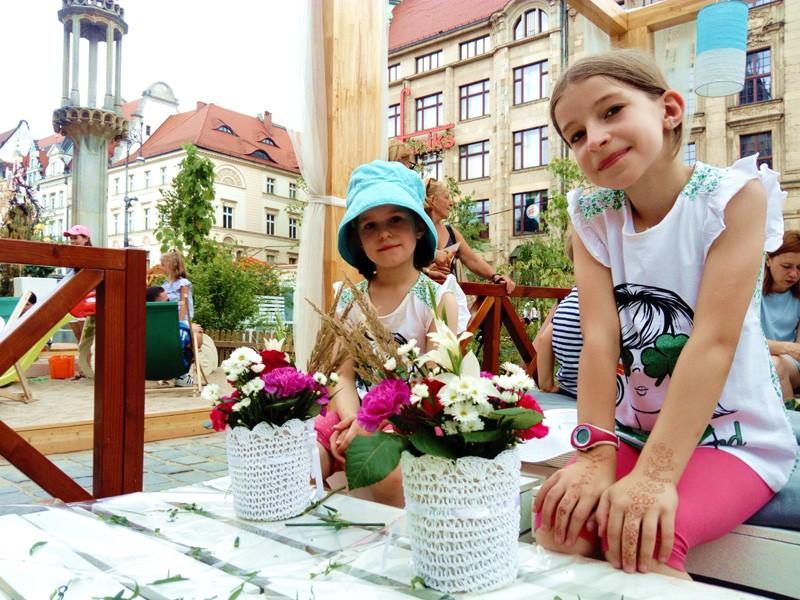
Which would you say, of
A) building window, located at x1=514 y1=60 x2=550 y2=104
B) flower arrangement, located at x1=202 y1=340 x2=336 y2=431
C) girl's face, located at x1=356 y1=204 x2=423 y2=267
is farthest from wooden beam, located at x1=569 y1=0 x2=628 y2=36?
building window, located at x1=514 y1=60 x2=550 y2=104

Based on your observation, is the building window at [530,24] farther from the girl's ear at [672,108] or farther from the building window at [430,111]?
the girl's ear at [672,108]

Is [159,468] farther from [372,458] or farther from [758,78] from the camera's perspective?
[758,78]

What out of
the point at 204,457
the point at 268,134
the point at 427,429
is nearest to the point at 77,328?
the point at 204,457

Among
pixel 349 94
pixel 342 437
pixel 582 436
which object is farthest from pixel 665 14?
pixel 582 436

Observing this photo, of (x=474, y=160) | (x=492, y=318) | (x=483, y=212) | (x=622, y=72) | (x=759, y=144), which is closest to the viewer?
(x=622, y=72)

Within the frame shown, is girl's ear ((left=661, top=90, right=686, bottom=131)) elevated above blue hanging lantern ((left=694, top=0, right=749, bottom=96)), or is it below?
below

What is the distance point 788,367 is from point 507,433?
103 inches

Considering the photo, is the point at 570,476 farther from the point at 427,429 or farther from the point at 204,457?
the point at 204,457

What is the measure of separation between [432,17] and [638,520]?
29524 millimetres

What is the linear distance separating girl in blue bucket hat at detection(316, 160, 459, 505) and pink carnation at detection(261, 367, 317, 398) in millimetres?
482

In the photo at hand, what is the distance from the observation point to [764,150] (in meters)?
17.4

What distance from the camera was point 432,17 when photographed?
90.4ft

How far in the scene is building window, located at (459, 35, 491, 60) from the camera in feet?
80.7

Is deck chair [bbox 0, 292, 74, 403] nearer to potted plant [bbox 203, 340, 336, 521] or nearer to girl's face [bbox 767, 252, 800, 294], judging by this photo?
potted plant [bbox 203, 340, 336, 521]
